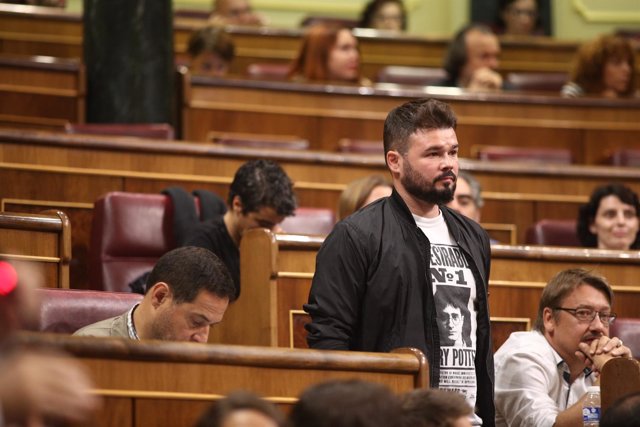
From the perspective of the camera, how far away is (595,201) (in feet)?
9.88

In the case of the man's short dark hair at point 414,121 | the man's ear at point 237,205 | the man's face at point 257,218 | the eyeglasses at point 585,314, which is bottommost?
the eyeglasses at point 585,314

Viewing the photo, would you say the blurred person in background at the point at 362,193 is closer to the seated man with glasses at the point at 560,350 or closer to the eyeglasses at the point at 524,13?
the seated man with glasses at the point at 560,350

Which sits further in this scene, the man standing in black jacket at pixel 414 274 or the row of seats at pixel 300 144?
the row of seats at pixel 300 144

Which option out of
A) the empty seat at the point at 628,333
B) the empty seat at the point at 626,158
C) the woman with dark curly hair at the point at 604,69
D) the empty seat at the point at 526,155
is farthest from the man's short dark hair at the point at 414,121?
the woman with dark curly hair at the point at 604,69

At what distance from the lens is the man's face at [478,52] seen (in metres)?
4.21

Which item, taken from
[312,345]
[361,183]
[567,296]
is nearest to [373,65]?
[361,183]

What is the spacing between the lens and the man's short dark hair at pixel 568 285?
7.02 feet

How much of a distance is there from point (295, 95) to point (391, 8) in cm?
135

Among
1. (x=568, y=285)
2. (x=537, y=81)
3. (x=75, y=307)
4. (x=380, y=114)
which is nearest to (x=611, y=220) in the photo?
(x=568, y=285)

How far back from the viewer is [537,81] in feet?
15.4

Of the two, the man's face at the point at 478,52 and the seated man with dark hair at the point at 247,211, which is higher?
the man's face at the point at 478,52

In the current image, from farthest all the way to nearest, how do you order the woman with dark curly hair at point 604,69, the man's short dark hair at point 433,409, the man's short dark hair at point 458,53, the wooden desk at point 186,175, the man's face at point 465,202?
the man's short dark hair at point 458,53, the woman with dark curly hair at point 604,69, the wooden desk at point 186,175, the man's face at point 465,202, the man's short dark hair at point 433,409

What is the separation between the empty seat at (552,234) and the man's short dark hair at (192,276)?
4.58 feet

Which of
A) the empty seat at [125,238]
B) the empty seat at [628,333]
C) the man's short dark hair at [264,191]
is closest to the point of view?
the empty seat at [628,333]
